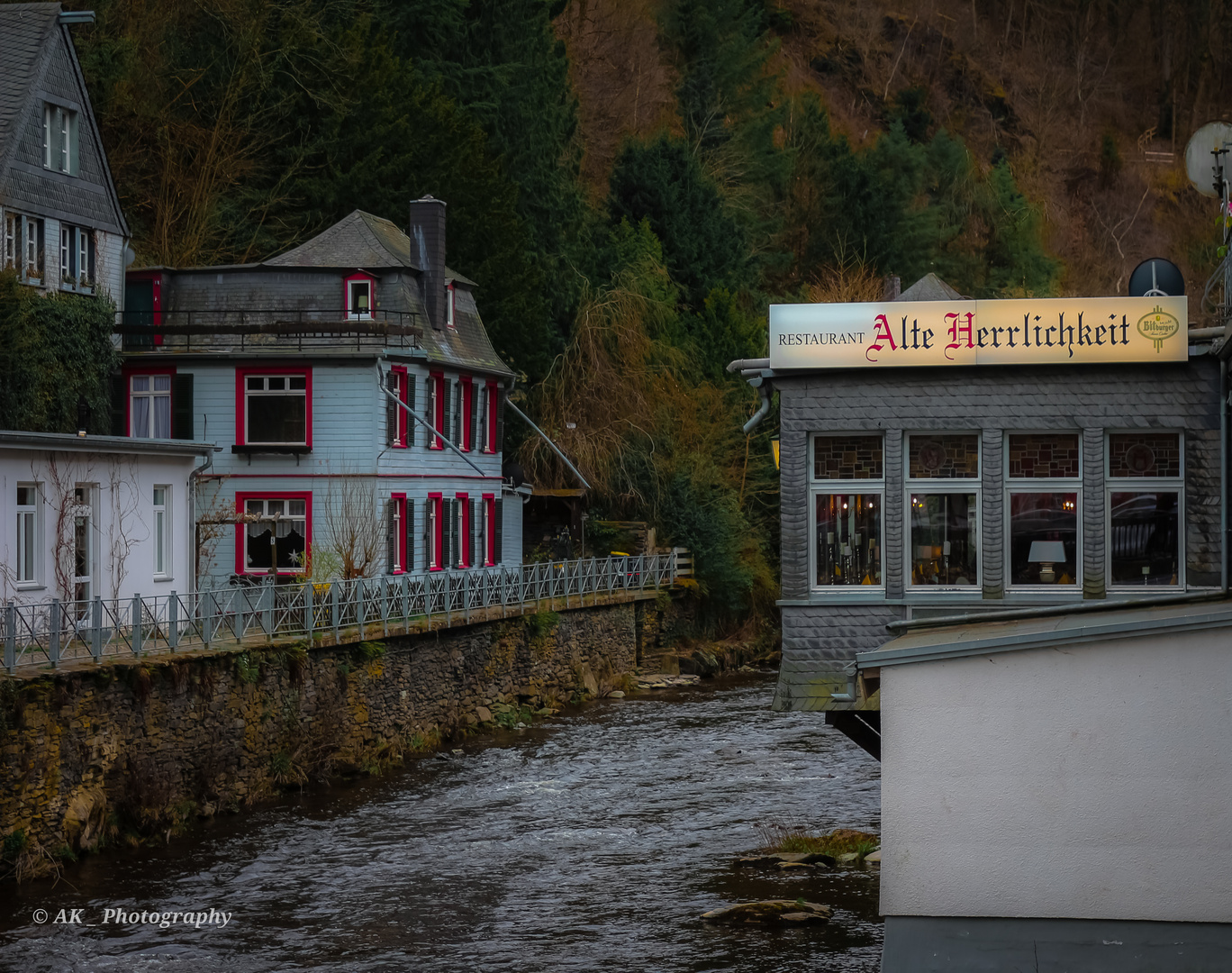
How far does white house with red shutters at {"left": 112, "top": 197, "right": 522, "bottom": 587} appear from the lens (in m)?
35.6

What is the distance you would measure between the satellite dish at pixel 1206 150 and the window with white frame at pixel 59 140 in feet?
76.9

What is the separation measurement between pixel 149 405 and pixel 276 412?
286cm

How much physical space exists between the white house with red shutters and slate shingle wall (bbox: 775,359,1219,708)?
18438 mm

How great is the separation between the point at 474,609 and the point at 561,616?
4.93 meters

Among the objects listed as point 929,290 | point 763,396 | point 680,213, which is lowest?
point 763,396

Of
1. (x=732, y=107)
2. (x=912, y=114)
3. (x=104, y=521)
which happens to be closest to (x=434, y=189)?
(x=104, y=521)

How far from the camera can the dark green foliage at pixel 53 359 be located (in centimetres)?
3294

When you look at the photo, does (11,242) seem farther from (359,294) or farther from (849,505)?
(849,505)

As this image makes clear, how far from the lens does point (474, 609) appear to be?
35.8m

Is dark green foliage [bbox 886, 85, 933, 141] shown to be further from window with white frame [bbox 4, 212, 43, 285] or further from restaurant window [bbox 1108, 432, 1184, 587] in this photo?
restaurant window [bbox 1108, 432, 1184, 587]

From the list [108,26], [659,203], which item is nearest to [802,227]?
[659,203]

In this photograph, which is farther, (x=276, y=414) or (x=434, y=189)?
(x=434, y=189)

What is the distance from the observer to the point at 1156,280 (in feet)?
59.5

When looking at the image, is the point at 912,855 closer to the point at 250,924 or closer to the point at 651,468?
the point at 250,924
